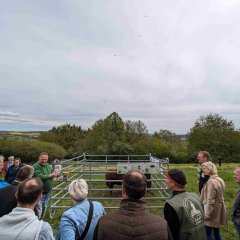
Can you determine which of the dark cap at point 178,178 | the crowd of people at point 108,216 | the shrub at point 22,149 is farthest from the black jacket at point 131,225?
the shrub at point 22,149

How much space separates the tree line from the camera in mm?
29953

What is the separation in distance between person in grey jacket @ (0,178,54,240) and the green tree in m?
36.7

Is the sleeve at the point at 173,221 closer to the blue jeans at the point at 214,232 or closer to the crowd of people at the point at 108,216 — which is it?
the crowd of people at the point at 108,216

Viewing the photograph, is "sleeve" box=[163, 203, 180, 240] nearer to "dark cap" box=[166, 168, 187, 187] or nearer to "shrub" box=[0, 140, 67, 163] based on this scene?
"dark cap" box=[166, 168, 187, 187]

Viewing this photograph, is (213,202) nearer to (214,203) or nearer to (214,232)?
(214,203)

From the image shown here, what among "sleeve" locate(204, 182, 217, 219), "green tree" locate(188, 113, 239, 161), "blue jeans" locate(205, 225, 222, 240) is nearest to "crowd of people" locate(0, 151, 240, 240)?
"sleeve" locate(204, 182, 217, 219)

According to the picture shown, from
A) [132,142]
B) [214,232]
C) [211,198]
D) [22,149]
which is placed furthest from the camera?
[132,142]

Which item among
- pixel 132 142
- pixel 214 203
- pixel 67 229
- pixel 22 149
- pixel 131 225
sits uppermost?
pixel 132 142

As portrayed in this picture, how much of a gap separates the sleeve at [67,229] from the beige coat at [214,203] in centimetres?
283

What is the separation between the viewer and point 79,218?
2629 millimetres

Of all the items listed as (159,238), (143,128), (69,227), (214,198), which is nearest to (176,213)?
(159,238)

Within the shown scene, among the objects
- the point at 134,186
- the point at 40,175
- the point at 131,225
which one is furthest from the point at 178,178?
the point at 40,175

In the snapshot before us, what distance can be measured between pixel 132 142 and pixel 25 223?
35.8m

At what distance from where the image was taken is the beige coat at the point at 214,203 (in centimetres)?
465
